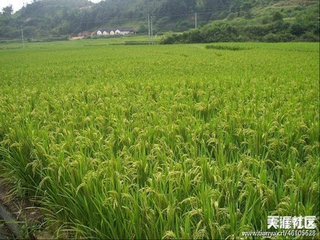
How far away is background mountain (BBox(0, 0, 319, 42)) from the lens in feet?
210

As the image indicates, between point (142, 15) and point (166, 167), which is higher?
point (142, 15)

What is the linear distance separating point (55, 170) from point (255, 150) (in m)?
2.08

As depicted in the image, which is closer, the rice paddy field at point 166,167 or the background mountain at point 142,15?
the rice paddy field at point 166,167

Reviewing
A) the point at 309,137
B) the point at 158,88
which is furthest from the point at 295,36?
the point at 309,137

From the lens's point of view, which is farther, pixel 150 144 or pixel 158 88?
pixel 158 88

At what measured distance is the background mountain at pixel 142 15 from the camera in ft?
210

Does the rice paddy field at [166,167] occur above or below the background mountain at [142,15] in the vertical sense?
Result: below

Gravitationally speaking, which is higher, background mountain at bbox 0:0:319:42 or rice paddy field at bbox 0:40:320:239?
background mountain at bbox 0:0:319:42

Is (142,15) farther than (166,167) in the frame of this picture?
Yes

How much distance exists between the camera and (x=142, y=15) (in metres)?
85.8

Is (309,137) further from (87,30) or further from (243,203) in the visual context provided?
(87,30)

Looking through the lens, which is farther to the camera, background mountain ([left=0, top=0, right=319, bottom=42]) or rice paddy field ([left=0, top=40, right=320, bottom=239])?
background mountain ([left=0, top=0, right=319, bottom=42])

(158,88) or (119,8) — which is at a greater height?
(119,8)

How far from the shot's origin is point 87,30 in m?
84.9
